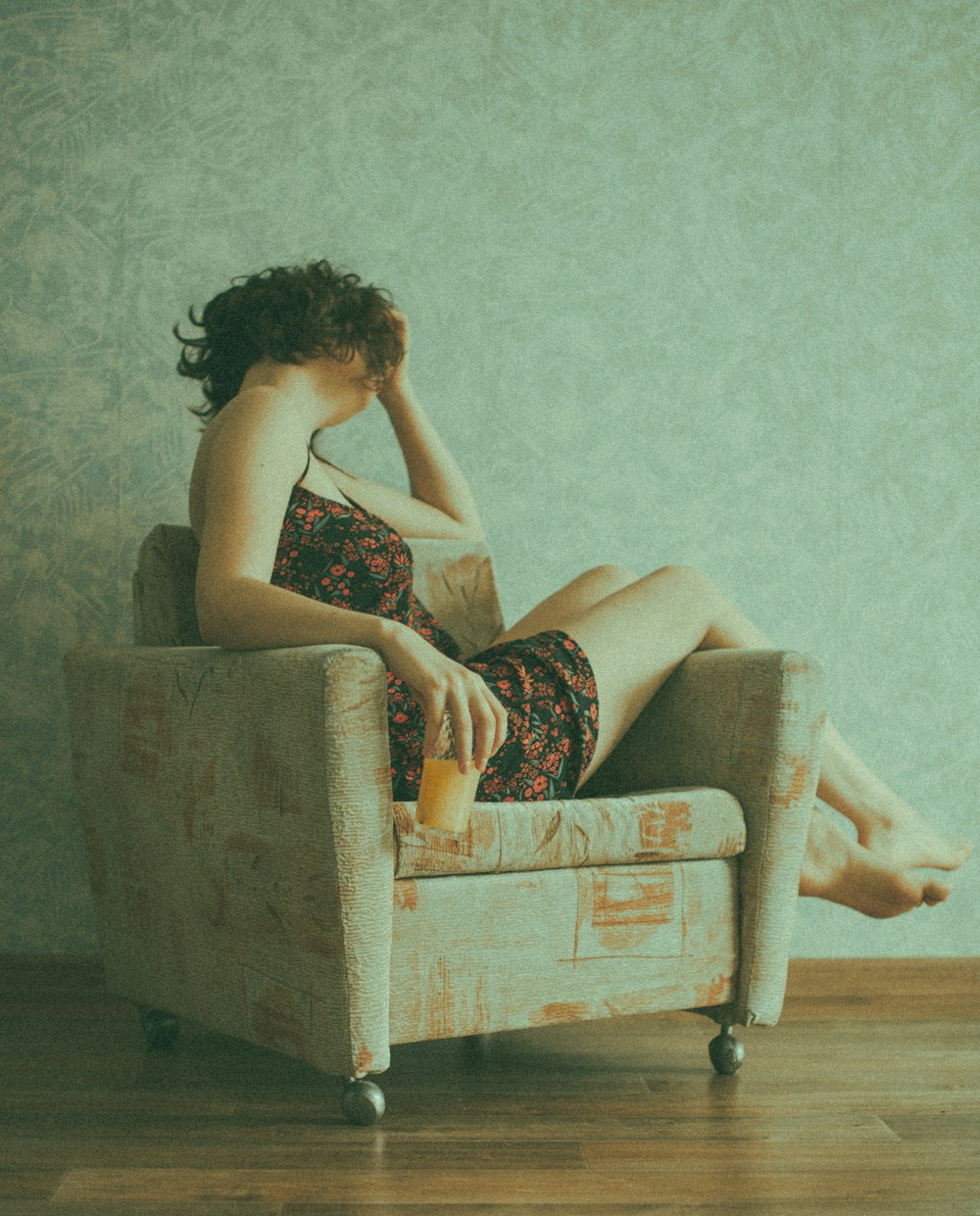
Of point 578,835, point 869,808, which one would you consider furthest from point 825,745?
point 578,835

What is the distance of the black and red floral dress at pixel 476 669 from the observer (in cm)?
168

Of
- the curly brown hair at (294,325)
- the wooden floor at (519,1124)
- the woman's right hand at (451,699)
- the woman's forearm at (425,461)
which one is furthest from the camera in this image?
the woman's forearm at (425,461)

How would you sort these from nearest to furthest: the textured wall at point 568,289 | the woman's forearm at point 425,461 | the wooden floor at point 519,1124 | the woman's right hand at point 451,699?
the wooden floor at point 519,1124 → the woman's right hand at point 451,699 → the woman's forearm at point 425,461 → the textured wall at point 568,289

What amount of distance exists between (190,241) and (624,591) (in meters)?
1.14

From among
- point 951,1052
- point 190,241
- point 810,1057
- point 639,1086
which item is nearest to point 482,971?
point 639,1086

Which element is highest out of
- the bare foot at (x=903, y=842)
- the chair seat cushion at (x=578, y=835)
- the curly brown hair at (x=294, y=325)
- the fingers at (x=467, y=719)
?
the curly brown hair at (x=294, y=325)

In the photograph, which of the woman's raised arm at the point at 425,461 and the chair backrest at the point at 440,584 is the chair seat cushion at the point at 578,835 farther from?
the woman's raised arm at the point at 425,461

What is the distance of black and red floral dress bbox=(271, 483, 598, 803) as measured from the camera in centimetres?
168

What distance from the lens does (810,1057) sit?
1875 millimetres

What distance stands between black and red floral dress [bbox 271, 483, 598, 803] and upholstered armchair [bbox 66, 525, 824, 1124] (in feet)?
0.36

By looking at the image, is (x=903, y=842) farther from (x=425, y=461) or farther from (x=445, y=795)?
(x=425, y=461)

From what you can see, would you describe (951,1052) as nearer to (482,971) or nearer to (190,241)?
(482,971)

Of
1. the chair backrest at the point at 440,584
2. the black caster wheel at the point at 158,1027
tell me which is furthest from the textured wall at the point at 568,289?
the black caster wheel at the point at 158,1027

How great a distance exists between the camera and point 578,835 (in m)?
1.59
